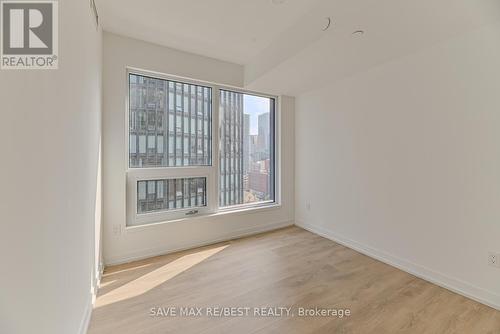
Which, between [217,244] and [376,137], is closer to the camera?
[376,137]

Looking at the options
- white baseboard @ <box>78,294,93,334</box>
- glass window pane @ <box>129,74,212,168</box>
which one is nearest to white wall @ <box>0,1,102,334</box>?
white baseboard @ <box>78,294,93,334</box>

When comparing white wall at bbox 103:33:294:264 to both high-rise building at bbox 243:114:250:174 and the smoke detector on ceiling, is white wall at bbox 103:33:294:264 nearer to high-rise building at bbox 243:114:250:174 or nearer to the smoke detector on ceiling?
high-rise building at bbox 243:114:250:174

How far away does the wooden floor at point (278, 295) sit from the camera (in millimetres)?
1634

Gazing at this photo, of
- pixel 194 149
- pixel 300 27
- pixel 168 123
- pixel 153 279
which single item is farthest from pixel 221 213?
pixel 300 27

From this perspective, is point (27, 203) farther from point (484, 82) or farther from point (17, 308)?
point (484, 82)

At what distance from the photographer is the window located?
9.16ft

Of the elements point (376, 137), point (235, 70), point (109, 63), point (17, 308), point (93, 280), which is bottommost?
point (93, 280)

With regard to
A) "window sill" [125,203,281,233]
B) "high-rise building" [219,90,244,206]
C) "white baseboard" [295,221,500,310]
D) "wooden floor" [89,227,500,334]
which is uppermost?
"high-rise building" [219,90,244,206]

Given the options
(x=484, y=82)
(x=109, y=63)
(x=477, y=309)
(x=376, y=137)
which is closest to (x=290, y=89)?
(x=376, y=137)

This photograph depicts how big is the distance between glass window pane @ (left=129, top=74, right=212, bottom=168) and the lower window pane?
240 millimetres

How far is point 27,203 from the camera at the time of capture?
80cm

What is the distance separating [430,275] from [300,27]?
2.86m

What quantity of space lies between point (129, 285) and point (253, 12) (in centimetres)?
294

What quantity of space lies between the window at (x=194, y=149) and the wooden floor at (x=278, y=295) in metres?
0.74
